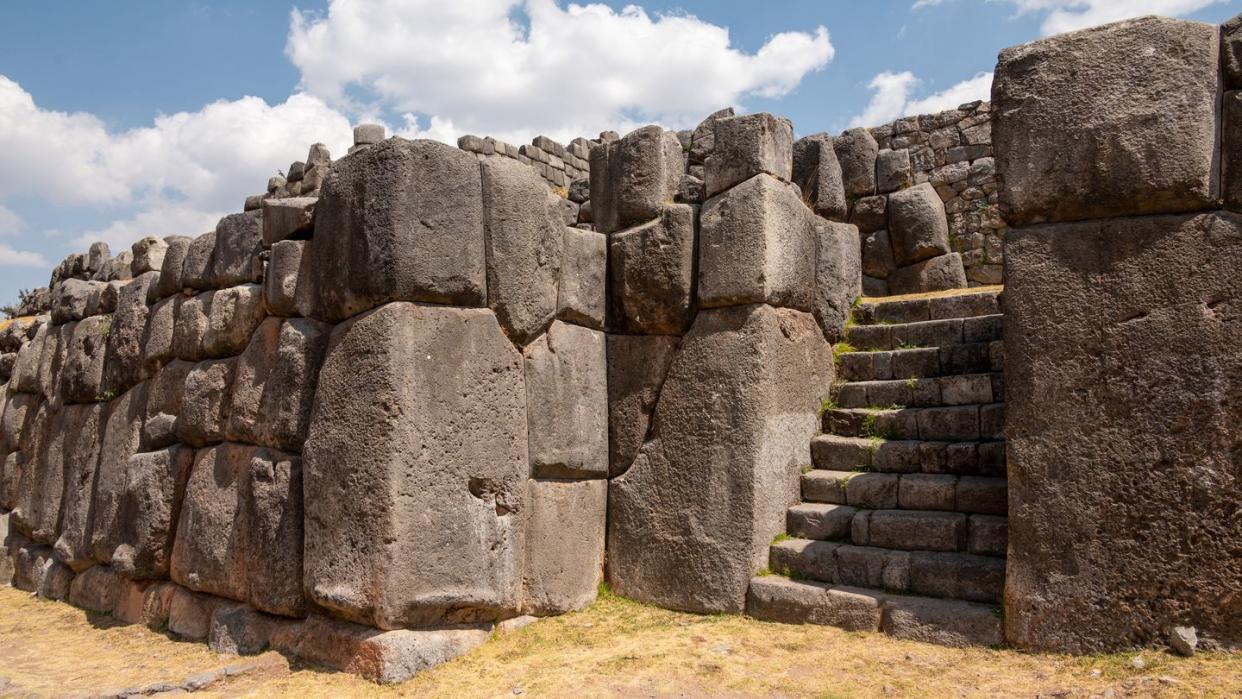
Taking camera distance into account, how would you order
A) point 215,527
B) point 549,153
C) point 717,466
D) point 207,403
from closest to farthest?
point 717,466 → point 215,527 → point 207,403 → point 549,153

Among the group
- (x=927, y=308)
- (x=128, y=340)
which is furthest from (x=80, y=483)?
(x=927, y=308)

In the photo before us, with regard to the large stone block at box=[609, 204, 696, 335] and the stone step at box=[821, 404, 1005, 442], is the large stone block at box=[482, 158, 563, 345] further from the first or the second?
the stone step at box=[821, 404, 1005, 442]

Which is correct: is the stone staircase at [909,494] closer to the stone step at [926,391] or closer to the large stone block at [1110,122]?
the stone step at [926,391]

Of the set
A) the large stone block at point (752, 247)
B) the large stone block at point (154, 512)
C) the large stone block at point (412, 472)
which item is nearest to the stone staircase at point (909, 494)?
the large stone block at point (752, 247)

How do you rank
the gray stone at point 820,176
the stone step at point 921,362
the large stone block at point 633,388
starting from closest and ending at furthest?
the stone step at point 921,362 < the large stone block at point 633,388 < the gray stone at point 820,176

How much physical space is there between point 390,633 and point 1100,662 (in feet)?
11.5

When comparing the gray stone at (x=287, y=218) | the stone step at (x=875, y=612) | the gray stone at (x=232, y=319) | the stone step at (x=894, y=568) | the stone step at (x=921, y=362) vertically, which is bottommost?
the stone step at (x=875, y=612)

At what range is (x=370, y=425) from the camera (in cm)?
483

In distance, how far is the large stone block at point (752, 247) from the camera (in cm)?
564

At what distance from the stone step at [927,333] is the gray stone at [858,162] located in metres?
2.66

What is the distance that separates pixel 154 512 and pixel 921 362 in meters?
5.38

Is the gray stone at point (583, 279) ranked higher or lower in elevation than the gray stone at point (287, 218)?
lower

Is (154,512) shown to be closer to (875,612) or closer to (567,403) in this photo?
(567,403)

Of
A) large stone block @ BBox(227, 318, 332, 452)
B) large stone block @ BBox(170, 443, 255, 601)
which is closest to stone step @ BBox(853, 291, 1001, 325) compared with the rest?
large stone block @ BBox(227, 318, 332, 452)
